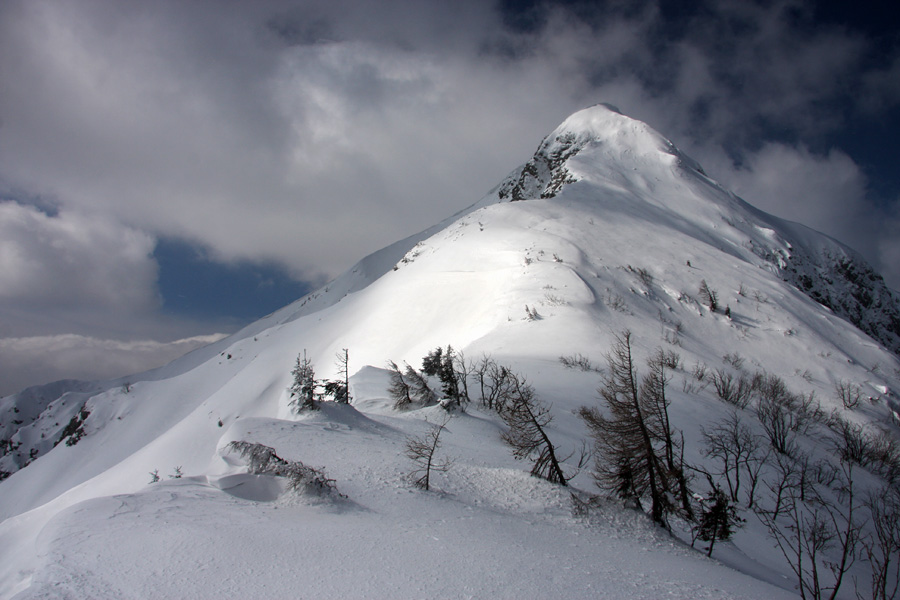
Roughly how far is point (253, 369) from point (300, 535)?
3128 centimetres

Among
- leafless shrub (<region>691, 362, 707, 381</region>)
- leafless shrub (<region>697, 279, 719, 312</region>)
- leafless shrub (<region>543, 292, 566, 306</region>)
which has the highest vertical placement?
leafless shrub (<region>697, 279, 719, 312</region>)

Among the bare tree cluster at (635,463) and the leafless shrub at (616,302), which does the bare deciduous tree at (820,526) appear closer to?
the bare tree cluster at (635,463)

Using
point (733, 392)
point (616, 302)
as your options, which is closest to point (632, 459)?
point (733, 392)

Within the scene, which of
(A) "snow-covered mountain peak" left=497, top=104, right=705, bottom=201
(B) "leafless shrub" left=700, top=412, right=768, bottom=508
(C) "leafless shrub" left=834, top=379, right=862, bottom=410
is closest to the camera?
(B) "leafless shrub" left=700, top=412, right=768, bottom=508

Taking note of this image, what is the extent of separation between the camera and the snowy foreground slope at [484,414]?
4242 millimetres

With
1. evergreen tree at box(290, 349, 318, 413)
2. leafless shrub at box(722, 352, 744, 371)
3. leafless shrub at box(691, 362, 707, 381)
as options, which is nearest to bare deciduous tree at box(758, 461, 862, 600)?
leafless shrub at box(691, 362, 707, 381)

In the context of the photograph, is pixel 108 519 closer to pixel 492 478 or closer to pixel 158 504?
pixel 158 504

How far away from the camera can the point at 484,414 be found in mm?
13422

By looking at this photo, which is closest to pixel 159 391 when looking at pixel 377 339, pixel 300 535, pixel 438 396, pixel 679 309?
pixel 377 339

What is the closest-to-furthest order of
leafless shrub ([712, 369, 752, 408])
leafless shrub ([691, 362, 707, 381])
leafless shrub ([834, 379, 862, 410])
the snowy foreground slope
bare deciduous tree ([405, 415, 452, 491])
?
1. the snowy foreground slope
2. bare deciduous tree ([405, 415, 452, 491])
3. leafless shrub ([712, 369, 752, 408])
4. leafless shrub ([691, 362, 707, 381])
5. leafless shrub ([834, 379, 862, 410])

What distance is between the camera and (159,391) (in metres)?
51.2

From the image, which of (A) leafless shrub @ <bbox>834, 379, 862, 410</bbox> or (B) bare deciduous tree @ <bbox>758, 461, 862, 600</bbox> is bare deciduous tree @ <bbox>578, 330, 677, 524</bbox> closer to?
(B) bare deciduous tree @ <bbox>758, 461, 862, 600</bbox>

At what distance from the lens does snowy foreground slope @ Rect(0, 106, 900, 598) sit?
424 cm

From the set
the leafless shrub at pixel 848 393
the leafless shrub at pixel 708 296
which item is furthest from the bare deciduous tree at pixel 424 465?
the leafless shrub at pixel 708 296
